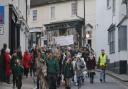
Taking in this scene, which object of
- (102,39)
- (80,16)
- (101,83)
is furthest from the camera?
(80,16)

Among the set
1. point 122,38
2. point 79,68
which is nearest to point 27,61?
point 79,68

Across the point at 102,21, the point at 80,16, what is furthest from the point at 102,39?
the point at 80,16

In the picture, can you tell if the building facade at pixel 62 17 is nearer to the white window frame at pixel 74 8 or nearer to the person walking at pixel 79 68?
the white window frame at pixel 74 8

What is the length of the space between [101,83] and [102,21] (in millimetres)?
20751

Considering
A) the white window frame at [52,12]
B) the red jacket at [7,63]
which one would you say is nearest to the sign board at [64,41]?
the red jacket at [7,63]

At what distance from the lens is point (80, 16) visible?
237ft

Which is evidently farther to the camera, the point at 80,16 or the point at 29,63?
the point at 80,16

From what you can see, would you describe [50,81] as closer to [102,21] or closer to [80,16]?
[102,21]

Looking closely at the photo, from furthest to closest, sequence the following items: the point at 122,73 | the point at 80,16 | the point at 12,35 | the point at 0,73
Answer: the point at 80,16, the point at 122,73, the point at 12,35, the point at 0,73

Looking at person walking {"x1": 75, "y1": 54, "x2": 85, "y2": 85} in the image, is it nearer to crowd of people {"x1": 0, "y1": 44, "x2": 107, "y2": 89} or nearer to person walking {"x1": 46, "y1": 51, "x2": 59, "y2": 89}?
crowd of people {"x1": 0, "y1": 44, "x2": 107, "y2": 89}

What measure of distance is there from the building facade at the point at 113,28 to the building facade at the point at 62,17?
10.8 meters

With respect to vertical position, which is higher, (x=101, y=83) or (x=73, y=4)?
(x=73, y=4)

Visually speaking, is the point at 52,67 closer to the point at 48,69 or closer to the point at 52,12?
the point at 48,69

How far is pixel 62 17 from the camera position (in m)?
74.2
